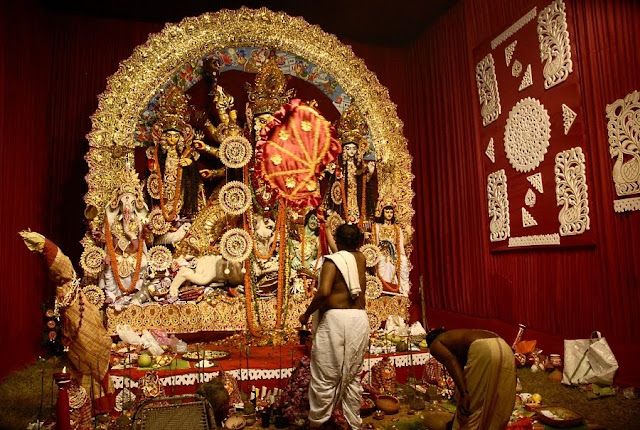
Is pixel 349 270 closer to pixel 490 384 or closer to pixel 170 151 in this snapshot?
pixel 490 384

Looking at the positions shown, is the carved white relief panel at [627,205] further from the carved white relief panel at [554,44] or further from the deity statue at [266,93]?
the deity statue at [266,93]

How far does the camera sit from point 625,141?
398cm

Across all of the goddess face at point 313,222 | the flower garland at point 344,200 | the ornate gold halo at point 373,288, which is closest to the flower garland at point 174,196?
the goddess face at point 313,222

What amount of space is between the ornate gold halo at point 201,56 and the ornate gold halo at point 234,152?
115cm

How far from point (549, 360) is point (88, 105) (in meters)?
6.16

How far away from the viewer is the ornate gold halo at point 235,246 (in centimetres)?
508

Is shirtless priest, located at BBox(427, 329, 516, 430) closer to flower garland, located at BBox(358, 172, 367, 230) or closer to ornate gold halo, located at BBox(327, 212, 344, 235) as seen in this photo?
ornate gold halo, located at BBox(327, 212, 344, 235)

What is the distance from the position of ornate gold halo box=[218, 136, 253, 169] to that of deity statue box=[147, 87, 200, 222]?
0.70 meters

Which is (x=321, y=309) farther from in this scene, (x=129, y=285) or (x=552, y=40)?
(x=552, y=40)

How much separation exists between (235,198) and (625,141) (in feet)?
12.2

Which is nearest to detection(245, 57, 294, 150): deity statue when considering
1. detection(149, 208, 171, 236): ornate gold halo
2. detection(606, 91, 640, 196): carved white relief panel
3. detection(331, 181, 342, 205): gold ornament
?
detection(331, 181, 342, 205): gold ornament

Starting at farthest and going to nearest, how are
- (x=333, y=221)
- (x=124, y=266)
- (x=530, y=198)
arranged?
(x=333, y=221) → (x=124, y=266) → (x=530, y=198)

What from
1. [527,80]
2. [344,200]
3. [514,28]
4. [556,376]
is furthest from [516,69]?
[556,376]

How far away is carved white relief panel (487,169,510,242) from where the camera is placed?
5447mm
